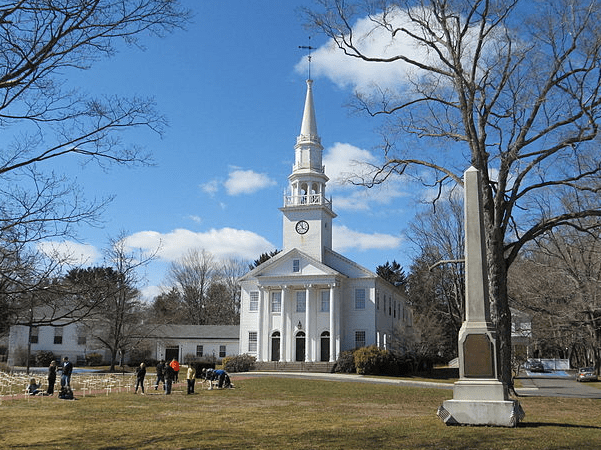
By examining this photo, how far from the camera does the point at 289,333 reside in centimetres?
5006

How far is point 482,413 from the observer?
43.2 ft

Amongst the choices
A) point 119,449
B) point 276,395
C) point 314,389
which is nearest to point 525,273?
point 314,389

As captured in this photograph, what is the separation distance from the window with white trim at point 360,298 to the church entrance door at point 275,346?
714 cm

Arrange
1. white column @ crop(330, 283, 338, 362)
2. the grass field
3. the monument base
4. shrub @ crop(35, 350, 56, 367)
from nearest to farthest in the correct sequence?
1. the grass field
2. the monument base
3. white column @ crop(330, 283, 338, 362)
4. shrub @ crop(35, 350, 56, 367)

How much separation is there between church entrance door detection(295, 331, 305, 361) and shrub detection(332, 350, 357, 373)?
15.0 ft

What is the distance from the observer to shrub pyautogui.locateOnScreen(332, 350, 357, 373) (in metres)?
45.4

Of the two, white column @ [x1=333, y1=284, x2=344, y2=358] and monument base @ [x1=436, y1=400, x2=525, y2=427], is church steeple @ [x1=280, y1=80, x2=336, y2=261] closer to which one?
white column @ [x1=333, y1=284, x2=344, y2=358]

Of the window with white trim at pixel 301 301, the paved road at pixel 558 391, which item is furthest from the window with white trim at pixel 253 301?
the paved road at pixel 558 391

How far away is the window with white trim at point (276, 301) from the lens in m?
51.7

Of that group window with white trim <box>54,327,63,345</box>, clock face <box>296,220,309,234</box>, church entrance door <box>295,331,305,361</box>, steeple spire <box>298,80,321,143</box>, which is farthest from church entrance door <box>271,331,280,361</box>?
window with white trim <box>54,327,63,345</box>

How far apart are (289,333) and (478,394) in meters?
37.4

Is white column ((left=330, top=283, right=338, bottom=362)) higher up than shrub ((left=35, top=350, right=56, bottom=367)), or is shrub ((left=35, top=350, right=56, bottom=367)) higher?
white column ((left=330, top=283, right=338, bottom=362))

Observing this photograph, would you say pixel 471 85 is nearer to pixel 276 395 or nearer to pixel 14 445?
pixel 276 395

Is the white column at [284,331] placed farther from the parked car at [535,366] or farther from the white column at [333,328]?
the parked car at [535,366]
